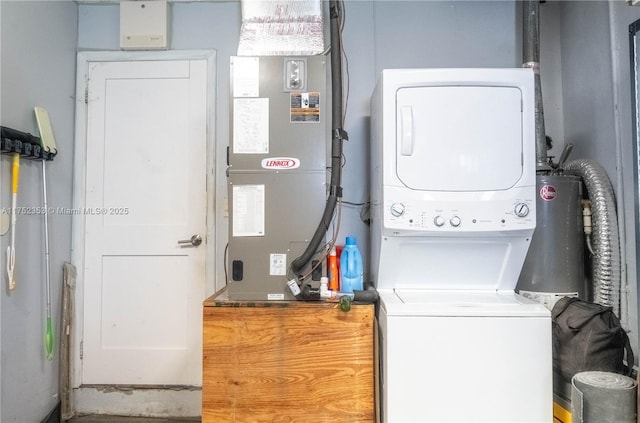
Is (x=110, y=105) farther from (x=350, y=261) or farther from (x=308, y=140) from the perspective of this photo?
(x=350, y=261)

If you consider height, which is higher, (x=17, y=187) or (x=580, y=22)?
(x=580, y=22)

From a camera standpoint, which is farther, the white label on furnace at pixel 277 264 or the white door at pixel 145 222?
the white door at pixel 145 222

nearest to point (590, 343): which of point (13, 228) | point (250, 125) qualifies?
point (250, 125)

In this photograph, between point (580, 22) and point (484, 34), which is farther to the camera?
point (484, 34)

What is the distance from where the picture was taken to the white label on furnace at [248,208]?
1622 millimetres

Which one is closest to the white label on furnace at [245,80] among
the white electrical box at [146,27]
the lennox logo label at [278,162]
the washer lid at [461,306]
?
the lennox logo label at [278,162]

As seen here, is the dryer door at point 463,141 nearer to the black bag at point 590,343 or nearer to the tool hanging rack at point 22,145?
the black bag at point 590,343

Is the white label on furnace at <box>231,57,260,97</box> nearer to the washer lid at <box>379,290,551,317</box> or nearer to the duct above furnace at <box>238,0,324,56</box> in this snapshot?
the duct above furnace at <box>238,0,324,56</box>

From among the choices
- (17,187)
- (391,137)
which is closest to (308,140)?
(391,137)

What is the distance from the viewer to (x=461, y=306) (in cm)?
143

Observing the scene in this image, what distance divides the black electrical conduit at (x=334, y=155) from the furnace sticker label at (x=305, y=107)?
12cm

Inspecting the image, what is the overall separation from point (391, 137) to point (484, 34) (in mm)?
1269

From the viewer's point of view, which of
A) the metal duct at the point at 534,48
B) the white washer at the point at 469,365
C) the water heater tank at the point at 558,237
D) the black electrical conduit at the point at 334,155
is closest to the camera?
the white washer at the point at 469,365

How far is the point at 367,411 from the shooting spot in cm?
148
